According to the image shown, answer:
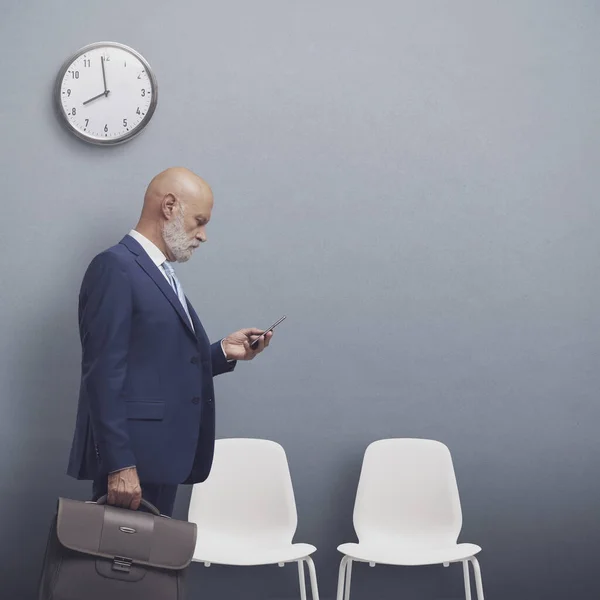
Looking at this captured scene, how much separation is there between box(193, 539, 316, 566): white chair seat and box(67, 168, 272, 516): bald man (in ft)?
1.35

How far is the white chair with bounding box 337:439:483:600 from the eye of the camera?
11.3 ft

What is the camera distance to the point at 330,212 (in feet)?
12.1

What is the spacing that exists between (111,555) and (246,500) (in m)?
1.11

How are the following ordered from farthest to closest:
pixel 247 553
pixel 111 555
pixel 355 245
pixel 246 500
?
pixel 355 245
pixel 246 500
pixel 247 553
pixel 111 555

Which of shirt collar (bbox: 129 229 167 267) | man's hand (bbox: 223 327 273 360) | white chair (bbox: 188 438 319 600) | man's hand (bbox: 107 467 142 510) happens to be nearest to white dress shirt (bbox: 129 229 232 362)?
shirt collar (bbox: 129 229 167 267)

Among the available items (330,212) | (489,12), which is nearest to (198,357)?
(330,212)

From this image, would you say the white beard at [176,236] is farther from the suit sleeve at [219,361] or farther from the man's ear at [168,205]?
the suit sleeve at [219,361]

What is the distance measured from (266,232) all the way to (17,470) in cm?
130

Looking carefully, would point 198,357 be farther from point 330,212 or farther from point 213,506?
point 330,212

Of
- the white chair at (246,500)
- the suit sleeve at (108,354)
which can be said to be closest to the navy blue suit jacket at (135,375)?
the suit sleeve at (108,354)

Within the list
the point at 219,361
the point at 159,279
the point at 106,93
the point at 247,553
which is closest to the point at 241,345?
the point at 219,361

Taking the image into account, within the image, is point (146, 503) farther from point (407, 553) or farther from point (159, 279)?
point (407, 553)

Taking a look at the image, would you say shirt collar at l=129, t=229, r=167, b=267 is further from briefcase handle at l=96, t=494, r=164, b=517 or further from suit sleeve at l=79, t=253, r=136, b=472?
briefcase handle at l=96, t=494, r=164, b=517

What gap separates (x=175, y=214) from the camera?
2.84 metres
